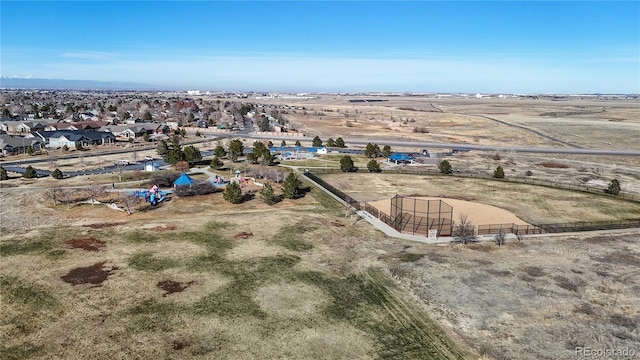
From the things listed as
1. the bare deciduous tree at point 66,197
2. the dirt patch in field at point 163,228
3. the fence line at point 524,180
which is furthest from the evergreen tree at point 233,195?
the fence line at point 524,180

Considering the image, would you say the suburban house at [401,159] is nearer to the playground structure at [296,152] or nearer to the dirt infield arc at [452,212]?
the playground structure at [296,152]

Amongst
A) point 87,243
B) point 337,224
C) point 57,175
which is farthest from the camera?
point 57,175

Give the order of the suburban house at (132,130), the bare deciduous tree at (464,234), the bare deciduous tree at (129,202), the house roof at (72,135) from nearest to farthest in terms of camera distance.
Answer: the bare deciduous tree at (464,234), the bare deciduous tree at (129,202), the house roof at (72,135), the suburban house at (132,130)

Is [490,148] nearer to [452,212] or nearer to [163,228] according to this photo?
[452,212]

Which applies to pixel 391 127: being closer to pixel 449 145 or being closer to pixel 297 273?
pixel 449 145

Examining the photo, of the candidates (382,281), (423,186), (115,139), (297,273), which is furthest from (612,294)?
(115,139)

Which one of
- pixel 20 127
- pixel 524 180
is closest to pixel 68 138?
pixel 20 127
